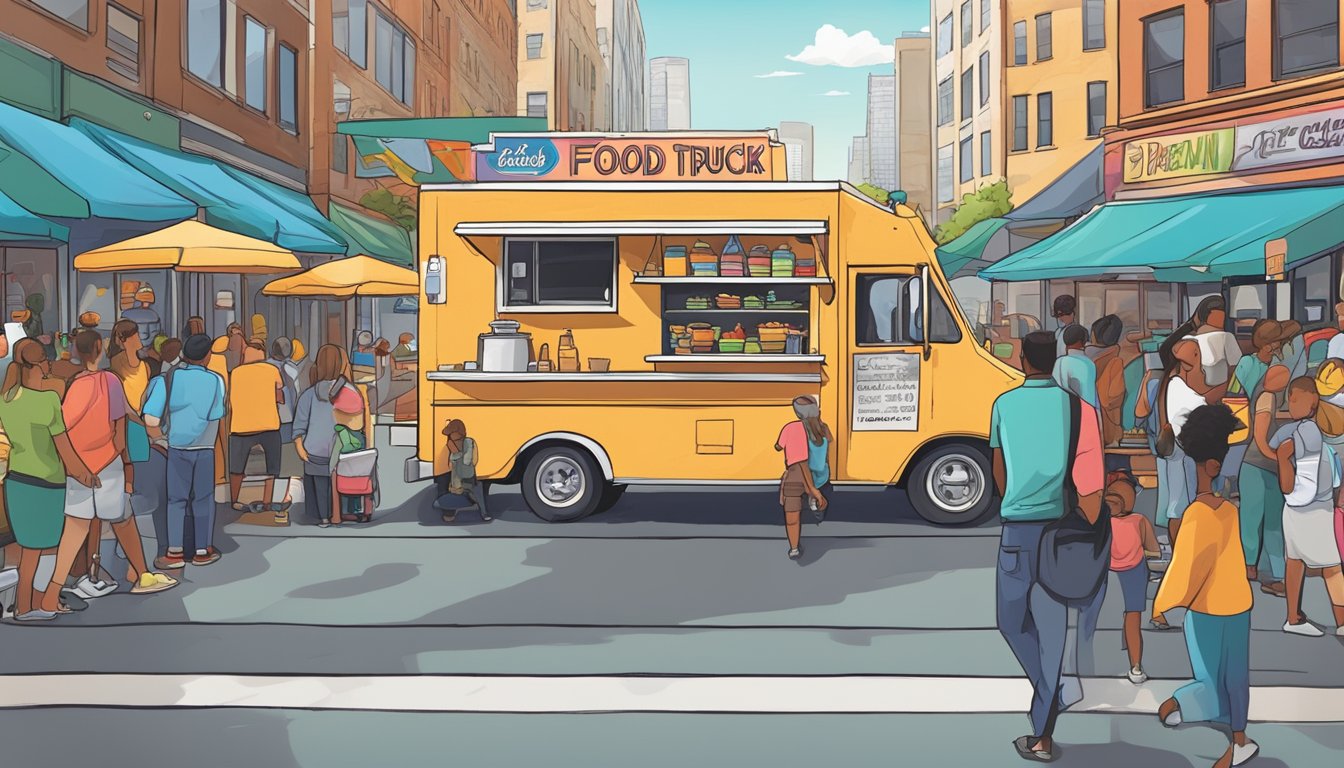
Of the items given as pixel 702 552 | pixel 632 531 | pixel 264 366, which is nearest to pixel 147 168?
pixel 264 366

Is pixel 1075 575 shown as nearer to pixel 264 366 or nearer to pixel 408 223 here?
pixel 264 366

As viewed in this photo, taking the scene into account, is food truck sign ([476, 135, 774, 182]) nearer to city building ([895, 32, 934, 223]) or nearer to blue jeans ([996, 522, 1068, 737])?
blue jeans ([996, 522, 1068, 737])

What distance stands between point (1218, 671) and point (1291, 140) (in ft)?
50.8

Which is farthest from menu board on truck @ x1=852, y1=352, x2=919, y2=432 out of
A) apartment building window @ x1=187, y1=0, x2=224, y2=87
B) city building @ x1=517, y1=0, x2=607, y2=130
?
city building @ x1=517, y1=0, x2=607, y2=130

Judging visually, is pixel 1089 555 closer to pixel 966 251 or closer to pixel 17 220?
pixel 17 220

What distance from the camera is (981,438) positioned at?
33.0 ft

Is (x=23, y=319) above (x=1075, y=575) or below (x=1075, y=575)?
above

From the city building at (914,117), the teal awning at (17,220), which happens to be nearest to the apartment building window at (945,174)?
the city building at (914,117)

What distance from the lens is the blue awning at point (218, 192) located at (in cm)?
1573

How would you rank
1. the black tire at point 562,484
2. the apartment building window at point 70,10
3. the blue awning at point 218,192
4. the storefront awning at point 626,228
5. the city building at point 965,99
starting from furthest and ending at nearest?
the city building at point 965,99 → the blue awning at point 218,192 → the apartment building window at point 70,10 → the black tire at point 562,484 → the storefront awning at point 626,228

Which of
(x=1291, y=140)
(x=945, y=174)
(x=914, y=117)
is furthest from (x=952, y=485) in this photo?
(x=914, y=117)

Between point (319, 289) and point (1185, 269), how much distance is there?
44.4ft

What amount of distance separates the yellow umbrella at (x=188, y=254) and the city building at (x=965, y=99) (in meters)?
36.6

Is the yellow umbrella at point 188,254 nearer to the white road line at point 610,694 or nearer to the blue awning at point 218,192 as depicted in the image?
the blue awning at point 218,192
